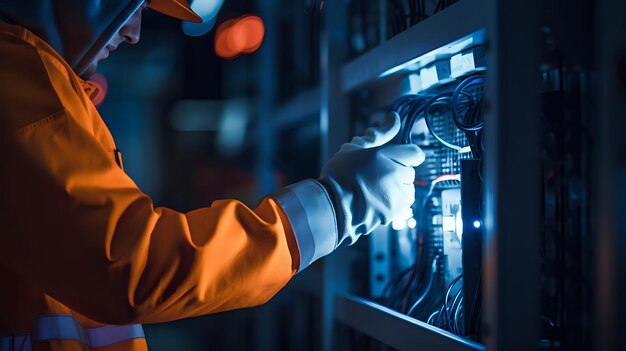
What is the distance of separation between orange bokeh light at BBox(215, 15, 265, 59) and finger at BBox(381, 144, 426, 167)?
2085 millimetres

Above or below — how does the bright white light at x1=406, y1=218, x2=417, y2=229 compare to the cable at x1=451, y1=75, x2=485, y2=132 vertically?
below

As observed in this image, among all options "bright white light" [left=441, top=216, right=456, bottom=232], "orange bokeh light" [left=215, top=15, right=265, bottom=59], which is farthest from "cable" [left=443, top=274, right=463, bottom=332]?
"orange bokeh light" [left=215, top=15, right=265, bottom=59]

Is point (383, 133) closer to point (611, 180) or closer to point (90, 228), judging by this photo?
point (611, 180)

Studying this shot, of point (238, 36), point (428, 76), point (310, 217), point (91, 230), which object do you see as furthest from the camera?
point (238, 36)

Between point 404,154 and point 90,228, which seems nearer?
point 90,228

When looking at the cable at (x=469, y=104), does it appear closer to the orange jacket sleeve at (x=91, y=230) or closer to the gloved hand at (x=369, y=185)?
the gloved hand at (x=369, y=185)

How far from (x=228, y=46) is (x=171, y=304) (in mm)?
3037

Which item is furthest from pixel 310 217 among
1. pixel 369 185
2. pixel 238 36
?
pixel 238 36

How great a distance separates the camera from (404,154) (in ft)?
3.76

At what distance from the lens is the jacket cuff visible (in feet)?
3.28

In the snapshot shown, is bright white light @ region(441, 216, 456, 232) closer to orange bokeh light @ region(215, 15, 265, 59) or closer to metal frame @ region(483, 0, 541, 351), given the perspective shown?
metal frame @ region(483, 0, 541, 351)

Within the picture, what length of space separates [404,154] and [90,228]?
0.61 metres

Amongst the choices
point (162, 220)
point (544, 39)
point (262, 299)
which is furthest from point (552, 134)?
point (162, 220)

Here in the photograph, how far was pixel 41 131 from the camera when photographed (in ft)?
2.70
